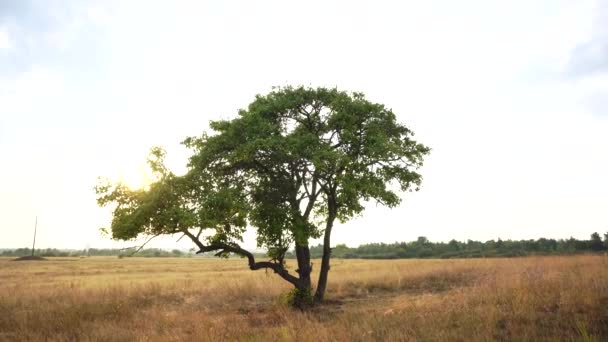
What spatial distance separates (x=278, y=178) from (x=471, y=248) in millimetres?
93913

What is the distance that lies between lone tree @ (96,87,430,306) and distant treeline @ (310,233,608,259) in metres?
60.6

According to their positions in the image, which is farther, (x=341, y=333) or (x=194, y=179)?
(x=194, y=179)

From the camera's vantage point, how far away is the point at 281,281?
96.5 feet

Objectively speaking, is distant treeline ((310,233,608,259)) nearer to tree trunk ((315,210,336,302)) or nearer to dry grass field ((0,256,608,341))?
tree trunk ((315,210,336,302))

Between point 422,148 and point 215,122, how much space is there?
1049 centimetres

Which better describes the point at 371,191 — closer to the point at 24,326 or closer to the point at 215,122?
the point at 215,122

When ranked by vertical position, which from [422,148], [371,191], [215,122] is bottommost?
[371,191]

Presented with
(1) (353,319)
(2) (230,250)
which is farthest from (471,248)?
(1) (353,319)

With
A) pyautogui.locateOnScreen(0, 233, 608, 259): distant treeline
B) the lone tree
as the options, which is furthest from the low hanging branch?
pyautogui.locateOnScreen(0, 233, 608, 259): distant treeline

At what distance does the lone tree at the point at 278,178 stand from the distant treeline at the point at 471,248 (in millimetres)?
60557

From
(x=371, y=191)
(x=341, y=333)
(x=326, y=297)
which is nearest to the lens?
(x=341, y=333)

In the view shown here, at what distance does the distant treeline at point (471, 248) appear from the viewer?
249 ft

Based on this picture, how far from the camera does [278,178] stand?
20078 mm

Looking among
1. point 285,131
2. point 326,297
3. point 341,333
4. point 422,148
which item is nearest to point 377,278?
point 326,297
